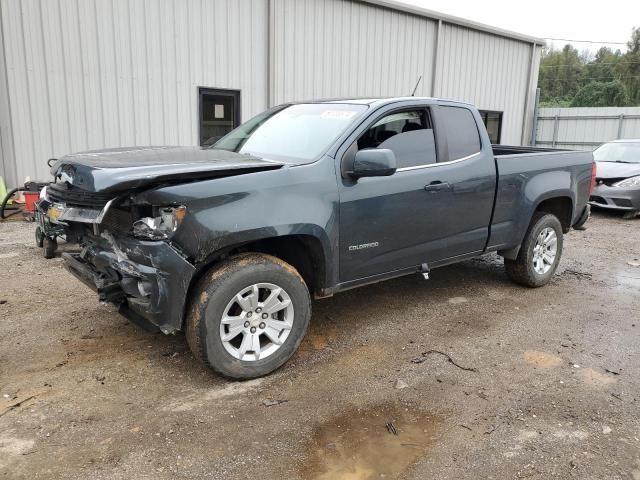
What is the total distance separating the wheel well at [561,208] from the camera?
5871mm

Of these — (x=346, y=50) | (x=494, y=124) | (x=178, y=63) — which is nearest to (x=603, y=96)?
(x=494, y=124)

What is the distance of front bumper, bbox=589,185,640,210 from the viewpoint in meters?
10.2

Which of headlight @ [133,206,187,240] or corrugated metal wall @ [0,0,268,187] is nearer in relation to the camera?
headlight @ [133,206,187,240]

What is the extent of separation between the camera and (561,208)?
6.05 m

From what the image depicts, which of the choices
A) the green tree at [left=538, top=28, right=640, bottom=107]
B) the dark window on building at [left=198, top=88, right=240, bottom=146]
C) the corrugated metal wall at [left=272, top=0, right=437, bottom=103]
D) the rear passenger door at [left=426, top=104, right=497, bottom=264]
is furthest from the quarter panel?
the green tree at [left=538, top=28, right=640, bottom=107]

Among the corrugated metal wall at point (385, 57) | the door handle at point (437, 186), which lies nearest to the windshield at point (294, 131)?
the door handle at point (437, 186)

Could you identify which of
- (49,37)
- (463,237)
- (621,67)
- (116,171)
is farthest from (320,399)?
(621,67)

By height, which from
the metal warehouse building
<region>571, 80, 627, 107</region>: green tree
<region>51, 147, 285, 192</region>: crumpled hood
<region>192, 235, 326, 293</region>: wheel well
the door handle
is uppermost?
<region>571, 80, 627, 107</region>: green tree

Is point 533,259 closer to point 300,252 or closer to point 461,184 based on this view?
point 461,184

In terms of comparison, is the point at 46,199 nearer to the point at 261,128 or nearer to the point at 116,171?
the point at 116,171

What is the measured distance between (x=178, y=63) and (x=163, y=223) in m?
7.87

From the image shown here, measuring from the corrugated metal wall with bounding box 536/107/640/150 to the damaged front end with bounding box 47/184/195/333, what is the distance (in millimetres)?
19061

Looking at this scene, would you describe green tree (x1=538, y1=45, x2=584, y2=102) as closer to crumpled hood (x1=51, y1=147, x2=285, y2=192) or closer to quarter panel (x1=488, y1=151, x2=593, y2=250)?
quarter panel (x1=488, y1=151, x2=593, y2=250)

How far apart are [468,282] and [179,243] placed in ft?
12.3
